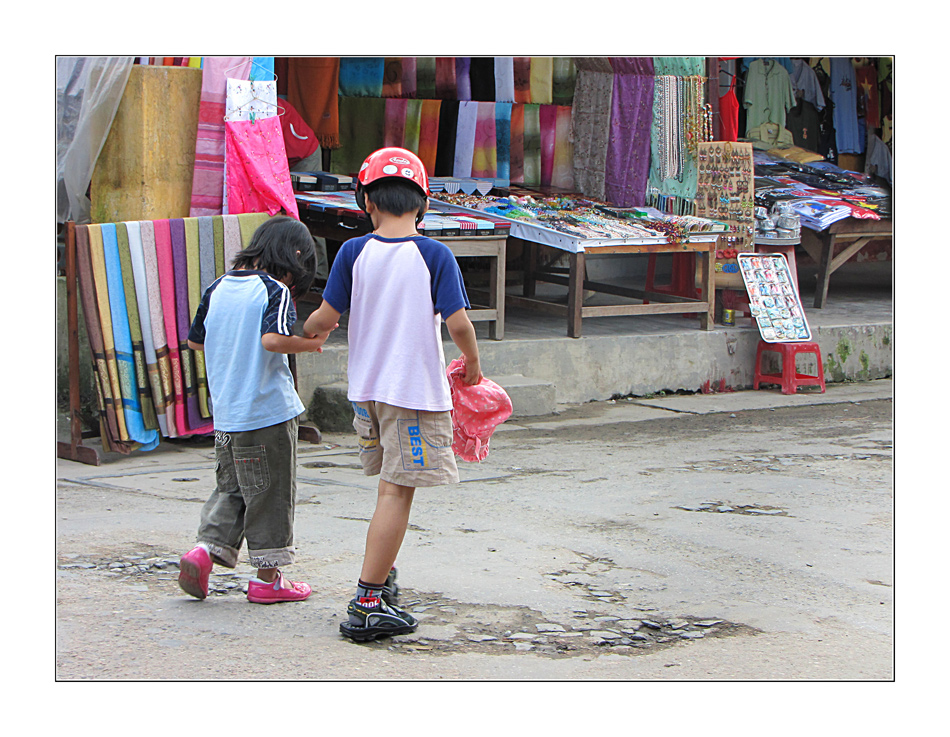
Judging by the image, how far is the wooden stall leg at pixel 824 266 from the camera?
A: 35.6ft

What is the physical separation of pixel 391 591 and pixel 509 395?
449cm

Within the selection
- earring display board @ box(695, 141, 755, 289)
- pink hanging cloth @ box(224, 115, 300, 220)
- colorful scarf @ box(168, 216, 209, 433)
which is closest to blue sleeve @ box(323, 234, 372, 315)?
colorful scarf @ box(168, 216, 209, 433)

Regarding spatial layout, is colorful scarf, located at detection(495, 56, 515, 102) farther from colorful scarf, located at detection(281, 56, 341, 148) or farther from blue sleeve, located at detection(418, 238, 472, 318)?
blue sleeve, located at detection(418, 238, 472, 318)

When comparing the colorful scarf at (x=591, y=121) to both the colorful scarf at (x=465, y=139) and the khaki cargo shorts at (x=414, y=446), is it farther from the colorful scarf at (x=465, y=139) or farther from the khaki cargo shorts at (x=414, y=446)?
the khaki cargo shorts at (x=414, y=446)

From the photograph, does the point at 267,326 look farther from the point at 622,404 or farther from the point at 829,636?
the point at 622,404

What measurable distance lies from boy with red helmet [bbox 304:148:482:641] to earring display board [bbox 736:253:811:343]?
5.99 metres

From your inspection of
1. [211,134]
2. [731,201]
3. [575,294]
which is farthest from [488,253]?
[731,201]

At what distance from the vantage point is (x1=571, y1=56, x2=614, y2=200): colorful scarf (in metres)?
10.5

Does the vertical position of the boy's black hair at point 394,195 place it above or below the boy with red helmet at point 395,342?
above

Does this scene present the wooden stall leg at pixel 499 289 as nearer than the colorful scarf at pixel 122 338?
No

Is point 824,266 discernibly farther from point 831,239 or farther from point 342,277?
point 342,277

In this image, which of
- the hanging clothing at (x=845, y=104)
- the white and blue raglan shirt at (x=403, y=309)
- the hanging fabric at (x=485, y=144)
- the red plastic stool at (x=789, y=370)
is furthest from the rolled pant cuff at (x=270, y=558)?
the hanging clothing at (x=845, y=104)

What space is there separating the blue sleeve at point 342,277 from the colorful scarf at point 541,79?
24.9ft

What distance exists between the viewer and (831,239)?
10.8 meters
